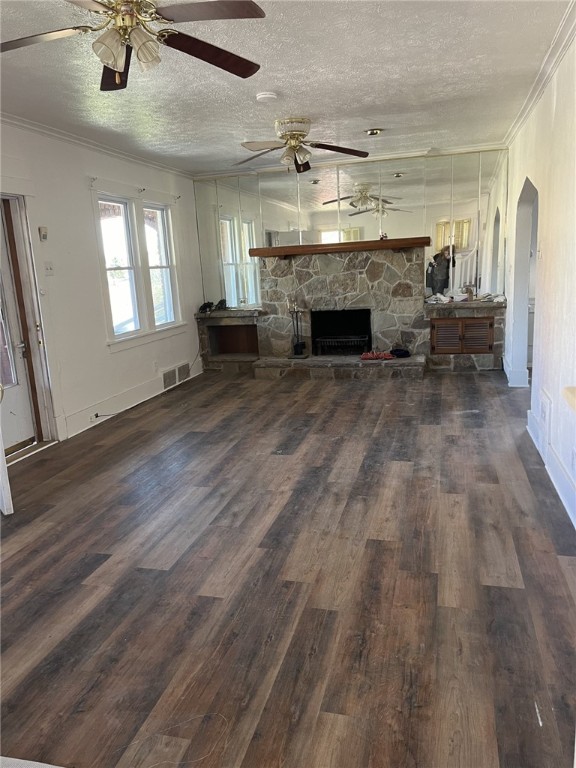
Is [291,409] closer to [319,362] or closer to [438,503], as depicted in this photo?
[319,362]

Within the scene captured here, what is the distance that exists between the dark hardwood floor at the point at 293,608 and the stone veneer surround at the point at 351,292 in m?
3.10

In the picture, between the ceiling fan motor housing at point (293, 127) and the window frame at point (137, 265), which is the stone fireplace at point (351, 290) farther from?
the ceiling fan motor housing at point (293, 127)

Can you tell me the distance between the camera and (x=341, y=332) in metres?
7.75

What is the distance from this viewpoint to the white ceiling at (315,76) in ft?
9.31

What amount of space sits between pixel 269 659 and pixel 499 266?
21.1 feet

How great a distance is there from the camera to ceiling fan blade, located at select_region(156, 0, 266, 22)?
1908 mm

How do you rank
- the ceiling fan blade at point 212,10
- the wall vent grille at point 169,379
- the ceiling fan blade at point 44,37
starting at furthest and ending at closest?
the wall vent grille at point 169,379 < the ceiling fan blade at point 44,37 < the ceiling fan blade at point 212,10

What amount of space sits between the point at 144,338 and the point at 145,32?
4.36 metres

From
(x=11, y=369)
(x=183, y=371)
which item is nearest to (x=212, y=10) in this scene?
(x=11, y=369)

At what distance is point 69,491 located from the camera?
3.81m

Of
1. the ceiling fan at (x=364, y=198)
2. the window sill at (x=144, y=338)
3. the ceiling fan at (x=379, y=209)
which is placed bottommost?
the window sill at (x=144, y=338)

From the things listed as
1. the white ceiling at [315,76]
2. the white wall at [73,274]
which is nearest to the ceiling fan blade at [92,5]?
the white ceiling at [315,76]

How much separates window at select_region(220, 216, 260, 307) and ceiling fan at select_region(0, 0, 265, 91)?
17.7ft

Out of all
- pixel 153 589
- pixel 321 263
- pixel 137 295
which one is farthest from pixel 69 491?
pixel 321 263
